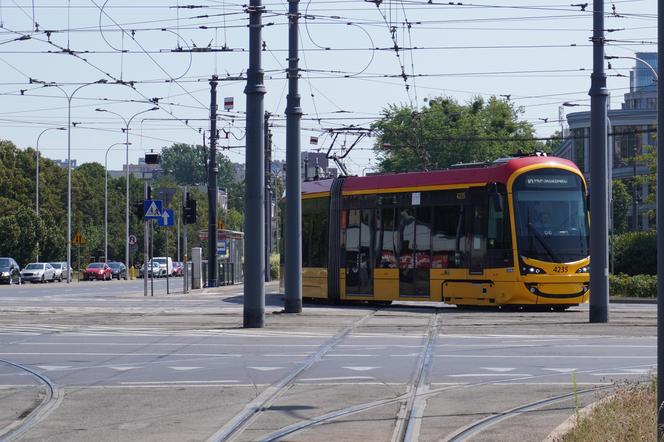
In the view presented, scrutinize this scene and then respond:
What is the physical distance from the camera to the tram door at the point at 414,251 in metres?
30.1

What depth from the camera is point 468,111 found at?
293 feet

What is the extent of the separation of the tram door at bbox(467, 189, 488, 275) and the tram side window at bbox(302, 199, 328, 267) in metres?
5.71

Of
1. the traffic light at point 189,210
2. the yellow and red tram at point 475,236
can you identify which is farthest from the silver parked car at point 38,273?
the yellow and red tram at point 475,236

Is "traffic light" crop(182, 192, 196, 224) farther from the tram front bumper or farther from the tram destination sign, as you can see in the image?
the tram front bumper

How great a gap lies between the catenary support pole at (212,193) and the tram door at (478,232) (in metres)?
20.3

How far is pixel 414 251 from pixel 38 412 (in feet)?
64.0

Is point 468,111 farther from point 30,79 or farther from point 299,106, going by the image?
point 299,106

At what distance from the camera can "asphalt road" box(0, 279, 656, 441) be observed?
10.7m

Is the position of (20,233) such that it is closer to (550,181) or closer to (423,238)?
(423,238)

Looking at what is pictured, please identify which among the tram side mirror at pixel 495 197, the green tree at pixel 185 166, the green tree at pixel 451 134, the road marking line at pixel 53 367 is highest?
the green tree at pixel 185 166

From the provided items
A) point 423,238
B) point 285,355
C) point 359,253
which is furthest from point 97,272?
point 285,355

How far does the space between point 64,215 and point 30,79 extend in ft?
206

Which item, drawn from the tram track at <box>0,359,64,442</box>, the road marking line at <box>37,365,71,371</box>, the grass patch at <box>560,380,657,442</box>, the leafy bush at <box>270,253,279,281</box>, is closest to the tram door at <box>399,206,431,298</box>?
the road marking line at <box>37,365,71,371</box>

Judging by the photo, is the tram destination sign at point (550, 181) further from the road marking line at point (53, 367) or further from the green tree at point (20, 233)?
the green tree at point (20, 233)
